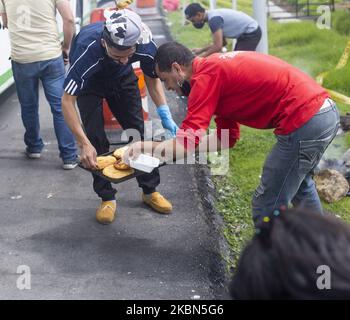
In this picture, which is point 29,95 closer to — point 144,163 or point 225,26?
point 144,163

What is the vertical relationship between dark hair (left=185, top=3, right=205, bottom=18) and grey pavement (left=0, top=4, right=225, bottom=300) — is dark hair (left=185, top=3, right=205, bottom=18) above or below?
above

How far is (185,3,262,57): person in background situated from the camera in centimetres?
769

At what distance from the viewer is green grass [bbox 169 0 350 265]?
4820mm

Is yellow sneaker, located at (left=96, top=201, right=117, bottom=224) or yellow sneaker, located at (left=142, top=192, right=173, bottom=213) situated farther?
yellow sneaker, located at (left=142, top=192, right=173, bottom=213)

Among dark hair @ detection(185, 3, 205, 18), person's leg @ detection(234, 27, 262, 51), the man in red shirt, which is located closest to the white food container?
the man in red shirt

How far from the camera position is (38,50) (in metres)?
5.55

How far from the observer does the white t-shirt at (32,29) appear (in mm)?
5520

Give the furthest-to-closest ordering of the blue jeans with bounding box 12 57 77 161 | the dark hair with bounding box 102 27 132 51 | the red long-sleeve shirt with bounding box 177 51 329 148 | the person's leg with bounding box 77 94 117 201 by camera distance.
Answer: the blue jeans with bounding box 12 57 77 161 < the person's leg with bounding box 77 94 117 201 < the dark hair with bounding box 102 27 132 51 < the red long-sleeve shirt with bounding box 177 51 329 148

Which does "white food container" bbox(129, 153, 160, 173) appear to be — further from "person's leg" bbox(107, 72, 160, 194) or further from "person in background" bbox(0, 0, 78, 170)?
"person in background" bbox(0, 0, 78, 170)

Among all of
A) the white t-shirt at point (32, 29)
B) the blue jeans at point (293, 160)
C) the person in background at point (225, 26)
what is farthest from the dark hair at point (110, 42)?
the person in background at point (225, 26)

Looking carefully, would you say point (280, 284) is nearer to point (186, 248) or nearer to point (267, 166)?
point (267, 166)

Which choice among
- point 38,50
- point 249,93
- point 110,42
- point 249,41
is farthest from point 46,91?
point 249,41

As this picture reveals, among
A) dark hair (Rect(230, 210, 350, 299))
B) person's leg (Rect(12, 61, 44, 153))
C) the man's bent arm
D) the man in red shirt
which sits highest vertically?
dark hair (Rect(230, 210, 350, 299))

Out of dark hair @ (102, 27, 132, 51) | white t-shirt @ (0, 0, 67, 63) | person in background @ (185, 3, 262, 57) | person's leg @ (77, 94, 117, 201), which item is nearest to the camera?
dark hair @ (102, 27, 132, 51)
